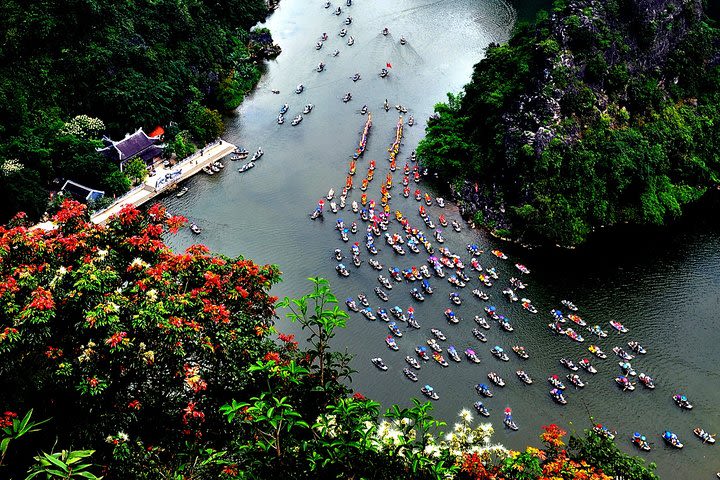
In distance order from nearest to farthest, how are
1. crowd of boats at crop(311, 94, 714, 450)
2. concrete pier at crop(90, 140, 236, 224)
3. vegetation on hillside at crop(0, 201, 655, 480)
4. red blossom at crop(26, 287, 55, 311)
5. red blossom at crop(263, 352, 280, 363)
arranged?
vegetation on hillside at crop(0, 201, 655, 480) → red blossom at crop(26, 287, 55, 311) → red blossom at crop(263, 352, 280, 363) → crowd of boats at crop(311, 94, 714, 450) → concrete pier at crop(90, 140, 236, 224)

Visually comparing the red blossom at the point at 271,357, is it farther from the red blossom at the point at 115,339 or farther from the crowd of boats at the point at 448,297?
the crowd of boats at the point at 448,297

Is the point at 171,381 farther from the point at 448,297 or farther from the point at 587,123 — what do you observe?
the point at 587,123

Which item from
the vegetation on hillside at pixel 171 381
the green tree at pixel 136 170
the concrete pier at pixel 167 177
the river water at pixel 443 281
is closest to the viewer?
the vegetation on hillside at pixel 171 381

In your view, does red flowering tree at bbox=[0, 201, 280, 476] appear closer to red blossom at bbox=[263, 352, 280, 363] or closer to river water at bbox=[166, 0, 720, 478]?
red blossom at bbox=[263, 352, 280, 363]

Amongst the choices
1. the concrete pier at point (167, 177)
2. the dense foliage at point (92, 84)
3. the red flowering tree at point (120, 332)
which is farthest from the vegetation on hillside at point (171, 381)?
the dense foliage at point (92, 84)

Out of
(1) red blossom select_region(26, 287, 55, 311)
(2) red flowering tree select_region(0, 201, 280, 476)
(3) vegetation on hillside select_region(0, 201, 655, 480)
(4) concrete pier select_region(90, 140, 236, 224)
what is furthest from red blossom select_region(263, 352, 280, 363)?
(4) concrete pier select_region(90, 140, 236, 224)

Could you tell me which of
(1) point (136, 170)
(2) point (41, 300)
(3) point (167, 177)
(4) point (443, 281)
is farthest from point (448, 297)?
(2) point (41, 300)

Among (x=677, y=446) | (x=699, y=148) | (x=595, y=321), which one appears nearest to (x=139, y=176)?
(x=595, y=321)
